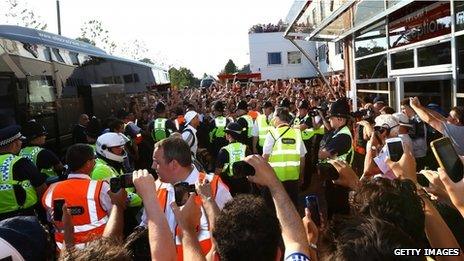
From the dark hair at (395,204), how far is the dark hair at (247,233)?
17.5 inches

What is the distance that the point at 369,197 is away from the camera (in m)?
2.12

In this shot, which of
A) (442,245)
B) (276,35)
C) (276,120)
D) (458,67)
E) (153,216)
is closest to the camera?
(442,245)

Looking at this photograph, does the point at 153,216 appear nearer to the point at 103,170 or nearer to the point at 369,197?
the point at 369,197

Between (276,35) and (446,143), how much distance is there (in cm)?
4444

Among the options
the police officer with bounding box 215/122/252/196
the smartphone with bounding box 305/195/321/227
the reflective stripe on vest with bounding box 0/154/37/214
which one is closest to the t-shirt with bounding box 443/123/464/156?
the police officer with bounding box 215/122/252/196

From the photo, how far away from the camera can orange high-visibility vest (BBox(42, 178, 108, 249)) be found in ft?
11.2

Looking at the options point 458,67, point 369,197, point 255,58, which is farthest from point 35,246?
point 255,58

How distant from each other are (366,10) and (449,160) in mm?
8758

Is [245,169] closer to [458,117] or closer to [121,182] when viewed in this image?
[121,182]

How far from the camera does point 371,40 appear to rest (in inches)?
464

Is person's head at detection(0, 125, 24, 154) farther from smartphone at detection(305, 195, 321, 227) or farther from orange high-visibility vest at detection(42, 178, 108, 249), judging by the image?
smartphone at detection(305, 195, 321, 227)

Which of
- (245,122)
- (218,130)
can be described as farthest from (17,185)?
(245,122)

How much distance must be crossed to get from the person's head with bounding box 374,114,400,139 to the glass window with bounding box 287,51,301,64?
136 feet

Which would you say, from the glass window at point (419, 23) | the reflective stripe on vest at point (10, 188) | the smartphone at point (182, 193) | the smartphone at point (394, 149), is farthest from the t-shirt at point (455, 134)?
the reflective stripe on vest at point (10, 188)
